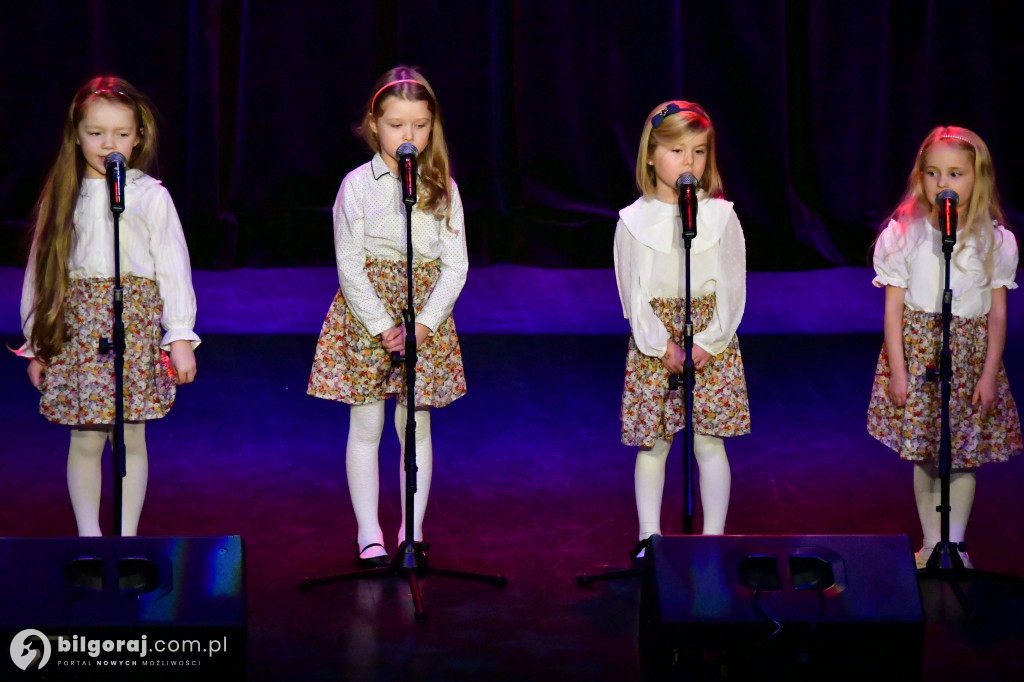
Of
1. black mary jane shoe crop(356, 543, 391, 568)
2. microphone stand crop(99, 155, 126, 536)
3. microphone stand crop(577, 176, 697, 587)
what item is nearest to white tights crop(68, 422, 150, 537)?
microphone stand crop(99, 155, 126, 536)

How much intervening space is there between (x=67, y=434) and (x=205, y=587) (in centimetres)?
244

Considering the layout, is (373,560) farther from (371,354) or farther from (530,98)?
(530,98)

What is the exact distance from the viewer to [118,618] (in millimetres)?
2318

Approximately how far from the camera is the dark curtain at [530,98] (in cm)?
727

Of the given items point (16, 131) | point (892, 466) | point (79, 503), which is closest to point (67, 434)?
point (79, 503)

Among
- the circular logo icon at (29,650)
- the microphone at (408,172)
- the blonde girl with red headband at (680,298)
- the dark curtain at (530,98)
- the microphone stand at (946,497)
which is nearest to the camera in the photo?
the circular logo icon at (29,650)

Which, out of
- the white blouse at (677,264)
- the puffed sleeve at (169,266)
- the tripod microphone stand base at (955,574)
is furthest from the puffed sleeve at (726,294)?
the puffed sleeve at (169,266)

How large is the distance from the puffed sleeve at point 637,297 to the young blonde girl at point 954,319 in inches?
23.2

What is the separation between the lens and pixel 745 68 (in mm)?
7434

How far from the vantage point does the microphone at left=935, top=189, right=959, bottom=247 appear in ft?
10.5

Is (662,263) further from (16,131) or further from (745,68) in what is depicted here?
(16,131)

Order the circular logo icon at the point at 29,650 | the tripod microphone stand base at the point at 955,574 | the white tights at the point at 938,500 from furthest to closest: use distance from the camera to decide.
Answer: the white tights at the point at 938,500 → the tripod microphone stand base at the point at 955,574 → the circular logo icon at the point at 29,650

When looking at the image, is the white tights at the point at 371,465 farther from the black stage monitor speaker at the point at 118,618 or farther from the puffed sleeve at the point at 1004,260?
the puffed sleeve at the point at 1004,260

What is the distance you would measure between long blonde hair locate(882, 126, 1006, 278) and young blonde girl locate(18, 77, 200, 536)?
1.81 meters
